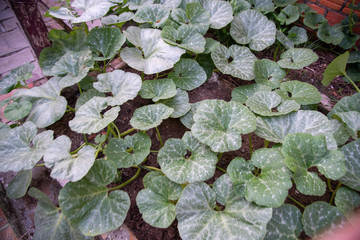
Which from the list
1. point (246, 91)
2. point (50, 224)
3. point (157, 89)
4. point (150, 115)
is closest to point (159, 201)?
point (150, 115)

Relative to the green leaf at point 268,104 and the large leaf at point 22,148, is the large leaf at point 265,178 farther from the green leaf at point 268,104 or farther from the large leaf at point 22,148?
the large leaf at point 22,148

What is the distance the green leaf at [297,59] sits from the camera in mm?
1674

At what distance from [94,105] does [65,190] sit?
484 mm

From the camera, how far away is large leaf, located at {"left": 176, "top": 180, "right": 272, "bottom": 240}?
0.97 m

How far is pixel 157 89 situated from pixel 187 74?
0.87 feet

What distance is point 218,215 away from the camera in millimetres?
1038

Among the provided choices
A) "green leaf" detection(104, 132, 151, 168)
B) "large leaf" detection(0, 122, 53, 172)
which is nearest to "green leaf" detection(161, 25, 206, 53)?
"green leaf" detection(104, 132, 151, 168)

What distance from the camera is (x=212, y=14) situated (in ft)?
6.16

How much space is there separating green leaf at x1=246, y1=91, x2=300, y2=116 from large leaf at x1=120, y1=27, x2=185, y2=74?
57 cm

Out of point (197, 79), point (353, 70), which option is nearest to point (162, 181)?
point (197, 79)

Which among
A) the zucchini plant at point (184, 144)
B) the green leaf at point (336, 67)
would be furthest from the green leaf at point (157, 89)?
the green leaf at point (336, 67)

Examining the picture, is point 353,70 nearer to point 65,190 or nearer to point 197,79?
point 197,79

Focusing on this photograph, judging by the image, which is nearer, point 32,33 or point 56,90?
point 56,90

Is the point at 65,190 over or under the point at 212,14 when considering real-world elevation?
under
